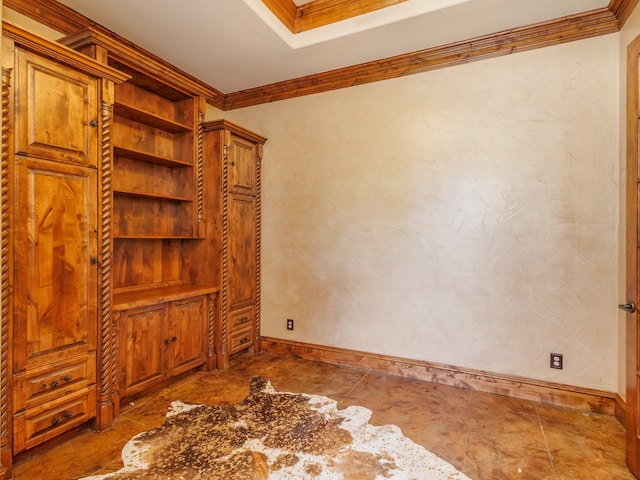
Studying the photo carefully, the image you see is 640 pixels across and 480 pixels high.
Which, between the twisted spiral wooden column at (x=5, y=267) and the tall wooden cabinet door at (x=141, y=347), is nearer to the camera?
the twisted spiral wooden column at (x=5, y=267)

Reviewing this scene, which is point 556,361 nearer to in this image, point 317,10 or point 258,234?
point 258,234

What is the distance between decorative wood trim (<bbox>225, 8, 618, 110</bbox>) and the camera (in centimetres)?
240

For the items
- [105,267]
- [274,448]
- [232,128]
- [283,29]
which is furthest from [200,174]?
[274,448]

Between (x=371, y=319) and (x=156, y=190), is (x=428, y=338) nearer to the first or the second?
(x=371, y=319)

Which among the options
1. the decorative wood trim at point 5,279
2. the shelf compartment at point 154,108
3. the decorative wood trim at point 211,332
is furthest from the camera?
the decorative wood trim at point 211,332

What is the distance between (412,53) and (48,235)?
3.00 metres

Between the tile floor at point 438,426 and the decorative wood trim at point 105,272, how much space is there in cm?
18

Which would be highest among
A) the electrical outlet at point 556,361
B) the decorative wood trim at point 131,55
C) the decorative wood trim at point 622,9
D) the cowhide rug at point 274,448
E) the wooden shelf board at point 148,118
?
the decorative wood trim at point 622,9

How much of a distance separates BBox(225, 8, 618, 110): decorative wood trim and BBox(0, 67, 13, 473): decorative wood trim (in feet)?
7.57

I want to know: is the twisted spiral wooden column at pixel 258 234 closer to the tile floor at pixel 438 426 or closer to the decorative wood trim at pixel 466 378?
the decorative wood trim at pixel 466 378

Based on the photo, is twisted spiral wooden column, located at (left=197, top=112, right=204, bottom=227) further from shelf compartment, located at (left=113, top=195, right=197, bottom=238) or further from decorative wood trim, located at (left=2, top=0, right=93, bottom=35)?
decorative wood trim, located at (left=2, top=0, right=93, bottom=35)

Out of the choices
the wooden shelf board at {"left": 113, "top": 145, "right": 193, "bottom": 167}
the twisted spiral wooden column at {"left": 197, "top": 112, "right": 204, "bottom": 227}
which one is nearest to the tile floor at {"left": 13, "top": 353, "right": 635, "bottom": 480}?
the twisted spiral wooden column at {"left": 197, "top": 112, "right": 204, "bottom": 227}

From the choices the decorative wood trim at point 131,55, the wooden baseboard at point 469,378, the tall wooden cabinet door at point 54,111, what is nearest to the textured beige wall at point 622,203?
the wooden baseboard at point 469,378

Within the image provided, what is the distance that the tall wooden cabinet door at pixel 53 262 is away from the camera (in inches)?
69.3
